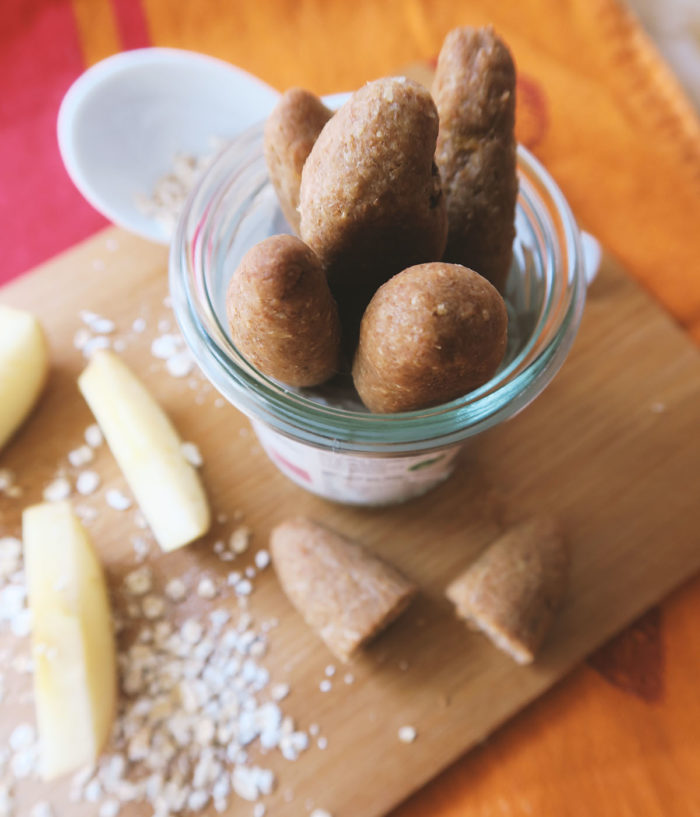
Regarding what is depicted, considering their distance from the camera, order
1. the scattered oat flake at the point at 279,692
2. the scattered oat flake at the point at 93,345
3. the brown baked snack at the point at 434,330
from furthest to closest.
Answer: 1. the scattered oat flake at the point at 93,345
2. the scattered oat flake at the point at 279,692
3. the brown baked snack at the point at 434,330

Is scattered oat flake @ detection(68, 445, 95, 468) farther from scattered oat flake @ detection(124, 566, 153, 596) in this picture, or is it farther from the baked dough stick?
the baked dough stick

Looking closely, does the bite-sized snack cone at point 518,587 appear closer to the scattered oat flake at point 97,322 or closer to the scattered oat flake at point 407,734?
the scattered oat flake at point 407,734

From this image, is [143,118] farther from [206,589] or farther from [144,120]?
[206,589]

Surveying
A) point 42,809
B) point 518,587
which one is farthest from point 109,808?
point 518,587

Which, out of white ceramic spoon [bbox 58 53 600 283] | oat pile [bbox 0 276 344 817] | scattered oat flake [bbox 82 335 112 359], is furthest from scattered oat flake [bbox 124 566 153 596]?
white ceramic spoon [bbox 58 53 600 283]

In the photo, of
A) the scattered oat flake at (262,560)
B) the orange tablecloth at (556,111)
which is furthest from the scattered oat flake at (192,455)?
the orange tablecloth at (556,111)

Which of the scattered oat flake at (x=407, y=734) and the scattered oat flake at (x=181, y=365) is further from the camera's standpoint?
the scattered oat flake at (x=181, y=365)

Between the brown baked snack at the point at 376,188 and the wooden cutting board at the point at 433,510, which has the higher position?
the brown baked snack at the point at 376,188
